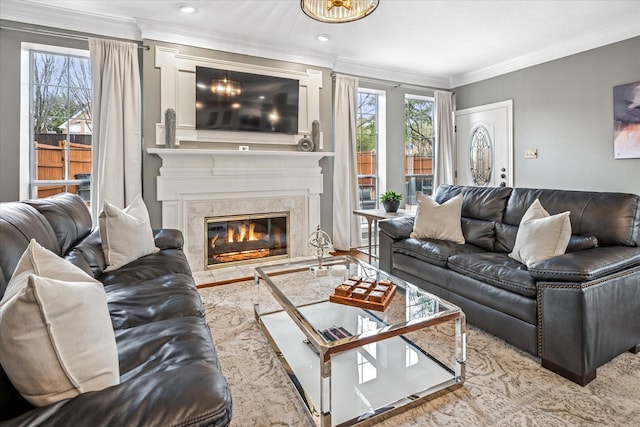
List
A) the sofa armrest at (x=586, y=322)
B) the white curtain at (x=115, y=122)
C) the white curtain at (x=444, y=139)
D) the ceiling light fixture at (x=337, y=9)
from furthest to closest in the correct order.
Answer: the white curtain at (x=444, y=139)
the white curtain at (x=115, y=122)
the ceiling light fixture at (x=337, y=9)
the sofa armrest at (x=586, y=322)

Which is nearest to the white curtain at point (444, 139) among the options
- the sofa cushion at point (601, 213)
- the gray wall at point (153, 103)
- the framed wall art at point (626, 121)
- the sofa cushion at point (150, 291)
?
the framed wall art at point (626, 121)

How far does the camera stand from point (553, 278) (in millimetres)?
1872

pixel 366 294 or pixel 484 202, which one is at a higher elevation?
pixel 484 202

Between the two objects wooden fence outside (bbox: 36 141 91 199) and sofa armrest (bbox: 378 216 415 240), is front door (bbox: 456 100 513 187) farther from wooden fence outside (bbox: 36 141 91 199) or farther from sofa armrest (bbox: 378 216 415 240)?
wooden fence outside (bbox: 36 141 91 199)

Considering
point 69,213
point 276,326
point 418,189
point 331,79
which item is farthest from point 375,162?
point 69,213

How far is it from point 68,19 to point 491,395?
178 inches

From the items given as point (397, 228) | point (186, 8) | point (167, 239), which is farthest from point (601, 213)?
point (186, 8)

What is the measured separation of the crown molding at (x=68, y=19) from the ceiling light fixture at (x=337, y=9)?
7.11 ft

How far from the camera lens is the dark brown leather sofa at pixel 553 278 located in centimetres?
180

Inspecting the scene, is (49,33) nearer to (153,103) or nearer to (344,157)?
(153,103)

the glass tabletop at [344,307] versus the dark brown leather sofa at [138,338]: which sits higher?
the dark brown leather sofa at [138,338]

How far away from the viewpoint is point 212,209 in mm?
4004

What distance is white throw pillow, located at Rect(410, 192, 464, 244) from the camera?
3.11 metres

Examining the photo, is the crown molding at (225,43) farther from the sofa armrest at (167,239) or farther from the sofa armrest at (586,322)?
the sofa armrest at (586,322)
